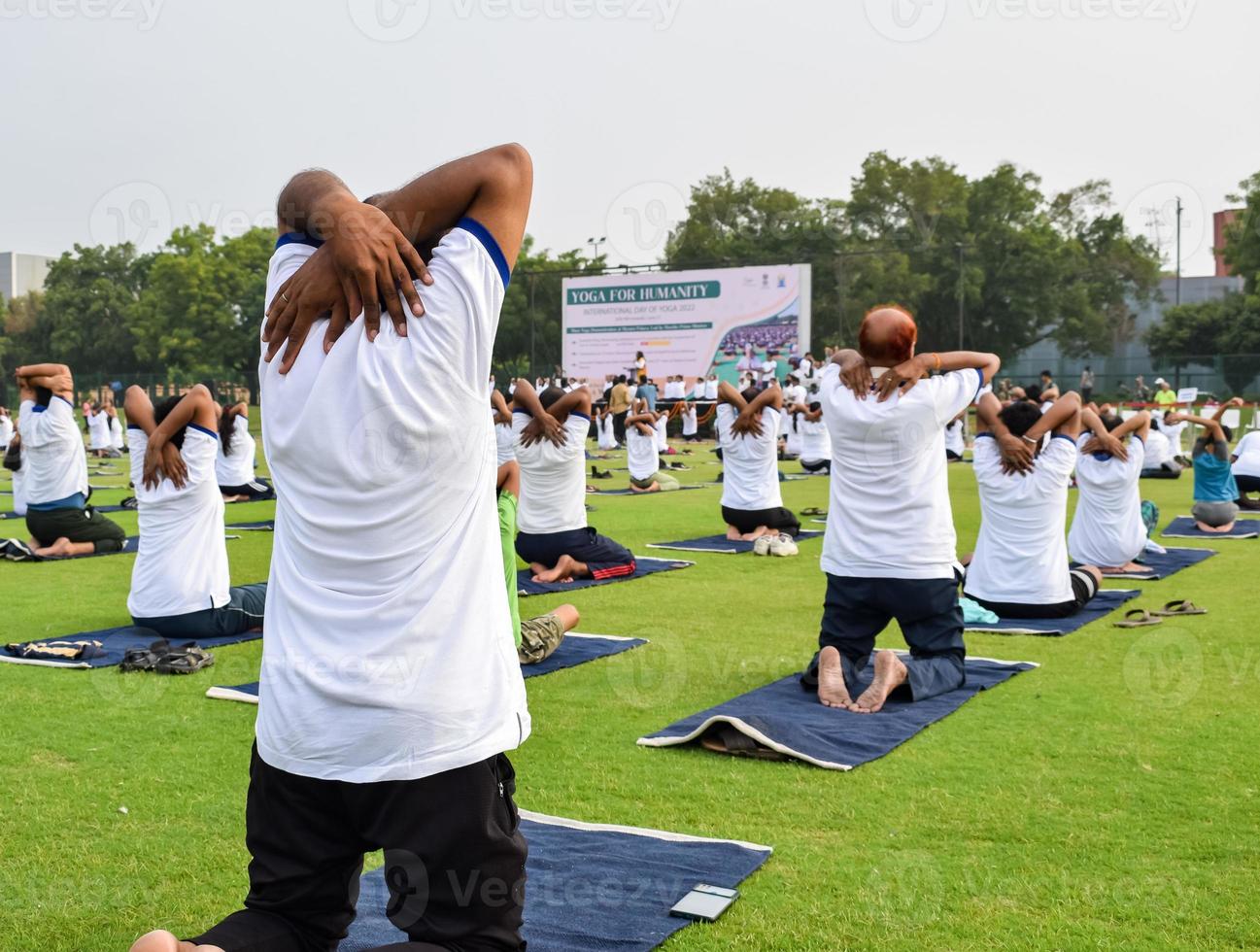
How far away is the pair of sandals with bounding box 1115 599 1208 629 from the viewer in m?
8.40

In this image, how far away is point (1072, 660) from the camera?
7395mm

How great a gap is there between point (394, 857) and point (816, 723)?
3.81 metres

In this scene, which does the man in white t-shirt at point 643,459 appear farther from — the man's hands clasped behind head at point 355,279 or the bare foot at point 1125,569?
the man's hands clasped behind head at point 355,279

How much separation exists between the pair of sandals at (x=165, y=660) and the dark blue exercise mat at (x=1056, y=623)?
15.9 feet

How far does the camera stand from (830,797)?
4902mm

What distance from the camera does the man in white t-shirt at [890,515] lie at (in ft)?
20.0

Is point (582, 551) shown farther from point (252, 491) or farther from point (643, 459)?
point (643, 459)

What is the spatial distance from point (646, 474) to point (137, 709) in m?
14.2

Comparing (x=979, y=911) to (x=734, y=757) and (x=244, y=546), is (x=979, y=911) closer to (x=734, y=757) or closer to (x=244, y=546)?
(x=734, y=757)

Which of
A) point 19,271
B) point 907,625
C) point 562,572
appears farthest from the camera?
point 19,271

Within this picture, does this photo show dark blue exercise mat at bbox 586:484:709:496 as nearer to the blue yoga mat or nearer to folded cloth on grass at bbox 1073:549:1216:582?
folded cloth on grass at bbox 1073:549:1216:582

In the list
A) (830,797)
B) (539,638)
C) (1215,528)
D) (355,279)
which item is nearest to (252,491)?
(539,638)

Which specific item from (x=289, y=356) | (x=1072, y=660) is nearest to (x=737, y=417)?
(x=1072, y=660)

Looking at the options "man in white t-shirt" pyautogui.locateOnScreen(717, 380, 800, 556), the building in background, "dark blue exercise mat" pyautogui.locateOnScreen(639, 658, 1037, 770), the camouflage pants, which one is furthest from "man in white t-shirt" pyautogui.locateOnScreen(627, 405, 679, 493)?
the building in background
